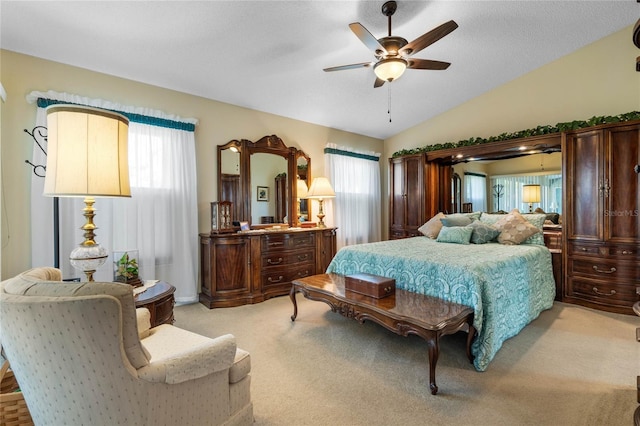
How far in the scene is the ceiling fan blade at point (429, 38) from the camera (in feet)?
7.05

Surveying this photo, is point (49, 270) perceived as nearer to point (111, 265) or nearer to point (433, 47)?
point (111, 265)

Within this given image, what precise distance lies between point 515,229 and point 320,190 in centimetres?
270

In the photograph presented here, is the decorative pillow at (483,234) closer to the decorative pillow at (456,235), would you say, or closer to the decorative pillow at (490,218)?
the decorative pillow at (456,235)

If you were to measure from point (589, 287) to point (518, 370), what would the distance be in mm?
2208

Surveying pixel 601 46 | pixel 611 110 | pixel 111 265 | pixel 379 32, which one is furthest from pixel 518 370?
pixel 601 46

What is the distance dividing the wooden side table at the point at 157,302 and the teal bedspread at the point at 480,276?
5.87 feet

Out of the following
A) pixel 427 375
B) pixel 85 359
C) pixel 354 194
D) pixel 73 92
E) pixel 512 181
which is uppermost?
pixel 73 92

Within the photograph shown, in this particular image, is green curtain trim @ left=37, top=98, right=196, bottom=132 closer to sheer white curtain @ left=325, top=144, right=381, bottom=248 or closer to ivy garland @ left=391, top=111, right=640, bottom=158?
sheer white curtain @ left=325, top=144, right=381, bottom=248

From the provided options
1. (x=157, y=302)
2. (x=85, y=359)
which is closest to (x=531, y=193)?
(x=157, y=302)

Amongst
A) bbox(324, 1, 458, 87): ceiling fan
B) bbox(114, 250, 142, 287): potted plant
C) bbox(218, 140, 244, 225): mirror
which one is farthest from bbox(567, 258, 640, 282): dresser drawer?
bbox(114, 250, 142, 287): potted plant

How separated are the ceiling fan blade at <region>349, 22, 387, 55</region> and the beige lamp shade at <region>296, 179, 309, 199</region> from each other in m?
2.63

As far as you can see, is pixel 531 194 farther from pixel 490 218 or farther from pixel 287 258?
pixel 287 258

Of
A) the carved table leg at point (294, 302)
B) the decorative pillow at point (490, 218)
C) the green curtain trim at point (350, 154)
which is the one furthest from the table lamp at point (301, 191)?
the decorative pillow at point (490, 218)

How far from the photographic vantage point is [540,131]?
397 centimetres
